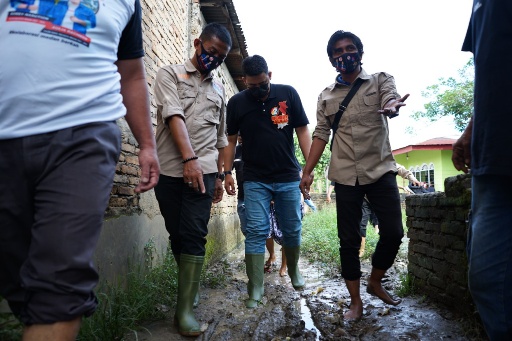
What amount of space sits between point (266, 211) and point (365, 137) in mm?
1048

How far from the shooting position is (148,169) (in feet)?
5.81

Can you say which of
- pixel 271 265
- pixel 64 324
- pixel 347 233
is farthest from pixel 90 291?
pixel 271 265

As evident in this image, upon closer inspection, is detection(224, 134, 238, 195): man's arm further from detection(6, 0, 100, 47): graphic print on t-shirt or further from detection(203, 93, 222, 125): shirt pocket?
detection(6, 0, 100, 47): graphic print on t-shirt

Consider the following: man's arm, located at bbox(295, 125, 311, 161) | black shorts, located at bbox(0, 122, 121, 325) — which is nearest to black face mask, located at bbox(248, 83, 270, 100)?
man's arm, located at bbox(295, 125, 311, 161)

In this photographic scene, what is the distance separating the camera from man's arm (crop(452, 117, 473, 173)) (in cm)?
172

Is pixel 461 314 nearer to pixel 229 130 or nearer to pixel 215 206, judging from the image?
pixel 229 130

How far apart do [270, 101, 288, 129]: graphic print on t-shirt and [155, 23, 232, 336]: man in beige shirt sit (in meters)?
0.55

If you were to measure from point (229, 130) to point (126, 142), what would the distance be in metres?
0.91

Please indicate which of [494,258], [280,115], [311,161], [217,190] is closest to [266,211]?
[217,190]

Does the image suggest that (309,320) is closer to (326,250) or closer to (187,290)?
(187,290)

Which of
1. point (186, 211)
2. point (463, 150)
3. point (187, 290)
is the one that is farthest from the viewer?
point (186, 211)

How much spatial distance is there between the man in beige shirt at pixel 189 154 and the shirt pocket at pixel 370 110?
1109 mm

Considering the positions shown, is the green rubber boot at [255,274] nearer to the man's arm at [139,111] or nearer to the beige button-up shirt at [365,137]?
the beige button-up shirt at [365,137]

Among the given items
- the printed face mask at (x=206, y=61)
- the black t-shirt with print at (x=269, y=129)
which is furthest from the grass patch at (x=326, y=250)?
the printed face mask at (x=206, y=61)
